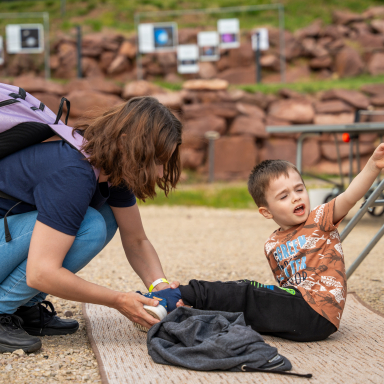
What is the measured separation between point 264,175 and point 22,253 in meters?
1.02

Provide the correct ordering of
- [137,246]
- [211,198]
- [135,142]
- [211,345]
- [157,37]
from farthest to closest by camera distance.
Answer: [157,37] < [211,198] < [137,246] < [135,142] < [211,345]

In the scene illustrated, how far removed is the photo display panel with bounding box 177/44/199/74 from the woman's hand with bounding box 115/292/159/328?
10.8 metres

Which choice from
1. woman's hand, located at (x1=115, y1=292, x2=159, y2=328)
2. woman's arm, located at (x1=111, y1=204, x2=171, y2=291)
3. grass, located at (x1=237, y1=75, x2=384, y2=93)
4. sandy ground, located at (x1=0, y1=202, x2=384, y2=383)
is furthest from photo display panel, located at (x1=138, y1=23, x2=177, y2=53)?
woman's hand, located at (x1=115, y1=292, x2=159, y2=328)

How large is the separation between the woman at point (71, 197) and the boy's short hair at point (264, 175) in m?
0.39

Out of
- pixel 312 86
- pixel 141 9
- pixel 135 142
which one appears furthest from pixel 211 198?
pixel 141 9

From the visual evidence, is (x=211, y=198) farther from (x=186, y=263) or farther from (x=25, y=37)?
(x=25, y=37)

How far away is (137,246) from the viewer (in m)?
2.26

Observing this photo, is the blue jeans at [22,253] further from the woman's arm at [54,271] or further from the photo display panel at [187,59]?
the photo display panel at [187,59]

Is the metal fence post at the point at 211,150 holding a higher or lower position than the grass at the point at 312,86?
lower

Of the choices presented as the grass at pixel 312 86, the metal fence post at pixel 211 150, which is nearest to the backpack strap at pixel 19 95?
the metal fence post at pixel 211 150

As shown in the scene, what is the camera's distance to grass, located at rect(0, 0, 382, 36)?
14926mm

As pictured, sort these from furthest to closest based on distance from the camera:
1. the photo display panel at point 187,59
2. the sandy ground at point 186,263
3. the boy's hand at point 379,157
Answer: the photo display panel at point 187,59
the boy's hand at point 379,157
the sandy ground at point 186,263

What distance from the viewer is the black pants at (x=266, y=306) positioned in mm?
1901

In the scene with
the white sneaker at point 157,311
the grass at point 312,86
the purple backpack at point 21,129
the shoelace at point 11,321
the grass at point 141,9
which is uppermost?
the grass at point 141,9
